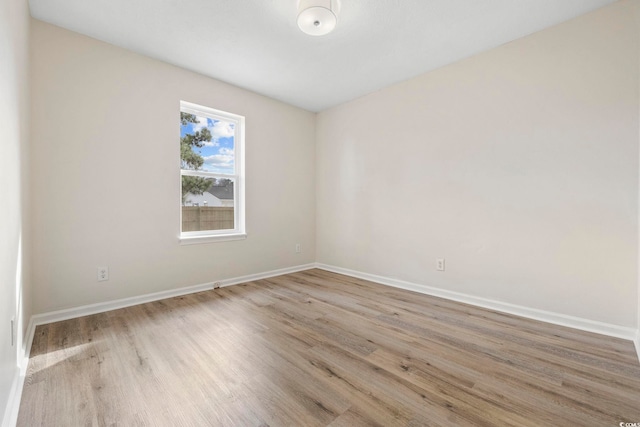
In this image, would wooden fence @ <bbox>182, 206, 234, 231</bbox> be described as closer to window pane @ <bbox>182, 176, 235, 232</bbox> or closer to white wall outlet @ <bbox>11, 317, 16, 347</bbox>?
window pane @ <bbox>182, 176, 235, 232</bbox>

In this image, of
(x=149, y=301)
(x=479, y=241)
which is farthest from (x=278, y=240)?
(x=479, y=241)

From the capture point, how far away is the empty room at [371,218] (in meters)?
1.44

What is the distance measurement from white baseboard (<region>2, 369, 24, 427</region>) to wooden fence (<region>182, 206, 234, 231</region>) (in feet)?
6.05

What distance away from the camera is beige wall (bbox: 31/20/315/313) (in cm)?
229

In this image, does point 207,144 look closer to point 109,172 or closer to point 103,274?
point 109,172

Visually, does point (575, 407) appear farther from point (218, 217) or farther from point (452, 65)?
point (218, 217)

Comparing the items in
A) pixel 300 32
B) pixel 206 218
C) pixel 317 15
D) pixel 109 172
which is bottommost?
pixel 206 218

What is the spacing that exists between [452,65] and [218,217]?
318 cm

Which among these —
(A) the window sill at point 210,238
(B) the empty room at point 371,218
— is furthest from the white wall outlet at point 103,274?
(A) the window sill at point 210,238

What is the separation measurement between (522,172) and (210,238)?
3290 millimetres

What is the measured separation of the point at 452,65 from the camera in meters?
2.92

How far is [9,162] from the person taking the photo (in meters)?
1.36

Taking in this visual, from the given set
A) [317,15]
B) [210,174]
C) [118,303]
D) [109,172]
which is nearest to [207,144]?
[210,174]

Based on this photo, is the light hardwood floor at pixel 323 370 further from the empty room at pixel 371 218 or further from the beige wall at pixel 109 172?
the beige wall at pixel 109 172
